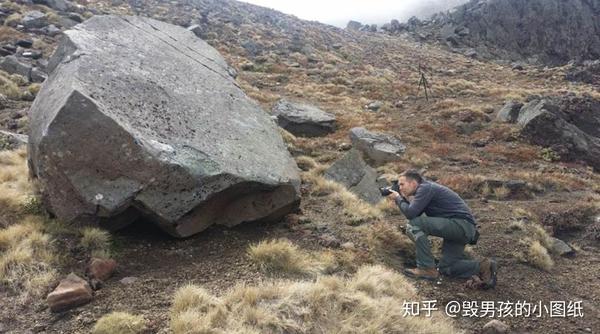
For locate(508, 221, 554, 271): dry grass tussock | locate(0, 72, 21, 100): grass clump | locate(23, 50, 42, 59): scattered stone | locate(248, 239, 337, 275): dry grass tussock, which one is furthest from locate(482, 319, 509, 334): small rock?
locate(23, 50, 42, 59): scattered stone

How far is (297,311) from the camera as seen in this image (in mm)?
6156

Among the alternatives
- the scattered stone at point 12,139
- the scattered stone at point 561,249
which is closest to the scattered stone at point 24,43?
the scattered stone at point 12,139

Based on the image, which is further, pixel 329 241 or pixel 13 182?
pixel 13 182

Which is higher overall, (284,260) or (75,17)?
(284,260)

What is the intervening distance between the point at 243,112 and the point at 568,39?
80.4 metres

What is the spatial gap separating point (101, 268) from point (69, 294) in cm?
82

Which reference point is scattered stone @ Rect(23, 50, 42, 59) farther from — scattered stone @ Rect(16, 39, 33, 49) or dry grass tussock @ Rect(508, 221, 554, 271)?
dry grass tussock @ Rect(508, 221, 554, 271)

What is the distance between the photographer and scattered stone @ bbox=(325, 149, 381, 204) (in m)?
12.7

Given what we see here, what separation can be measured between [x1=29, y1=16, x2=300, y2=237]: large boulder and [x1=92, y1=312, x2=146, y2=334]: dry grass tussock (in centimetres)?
209

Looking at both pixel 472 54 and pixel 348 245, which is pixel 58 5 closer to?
pixel 348 245

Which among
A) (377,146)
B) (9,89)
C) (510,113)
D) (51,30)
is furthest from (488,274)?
(51,30)

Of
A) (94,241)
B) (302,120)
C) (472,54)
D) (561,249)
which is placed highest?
(472,54)

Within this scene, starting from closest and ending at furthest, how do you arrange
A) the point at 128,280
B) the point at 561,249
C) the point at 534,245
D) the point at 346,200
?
the point at 128,280 → the point at 534,245 → the point at 561,249 → the point at 346,200

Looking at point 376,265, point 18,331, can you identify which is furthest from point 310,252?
point 18,331
